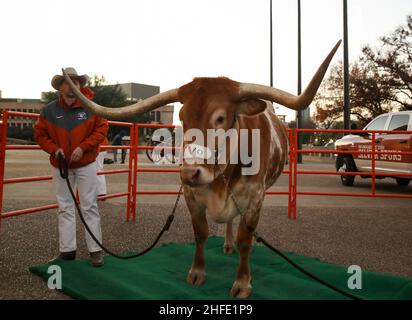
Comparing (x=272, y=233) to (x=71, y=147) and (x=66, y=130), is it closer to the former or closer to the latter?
(x=71, y=147)

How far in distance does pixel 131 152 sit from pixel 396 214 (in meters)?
4.91

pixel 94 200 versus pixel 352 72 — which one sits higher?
pixel 352 72

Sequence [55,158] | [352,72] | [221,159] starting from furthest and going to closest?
[352,72], [55,158], [221,159]

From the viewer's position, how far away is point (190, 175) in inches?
105

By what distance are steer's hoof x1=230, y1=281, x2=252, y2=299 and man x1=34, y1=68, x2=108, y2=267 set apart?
1.46 meters

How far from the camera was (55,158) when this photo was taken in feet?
12.7

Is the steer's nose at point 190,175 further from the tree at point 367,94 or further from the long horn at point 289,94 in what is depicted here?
the tree at point 367,94

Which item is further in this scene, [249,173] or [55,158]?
[55,158]

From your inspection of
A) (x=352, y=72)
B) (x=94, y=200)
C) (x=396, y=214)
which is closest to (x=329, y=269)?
(x=94, y=200)

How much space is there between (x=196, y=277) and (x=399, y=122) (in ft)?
27.8

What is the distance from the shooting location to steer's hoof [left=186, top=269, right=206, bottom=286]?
3.54 metres

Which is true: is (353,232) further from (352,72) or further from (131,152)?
(352,72)

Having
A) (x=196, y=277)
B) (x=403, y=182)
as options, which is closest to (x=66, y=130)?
(x=196, y=277)

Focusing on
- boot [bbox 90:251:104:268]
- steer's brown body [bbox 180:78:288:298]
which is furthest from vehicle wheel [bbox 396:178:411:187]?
boot [bbox 90:251:104:268]
